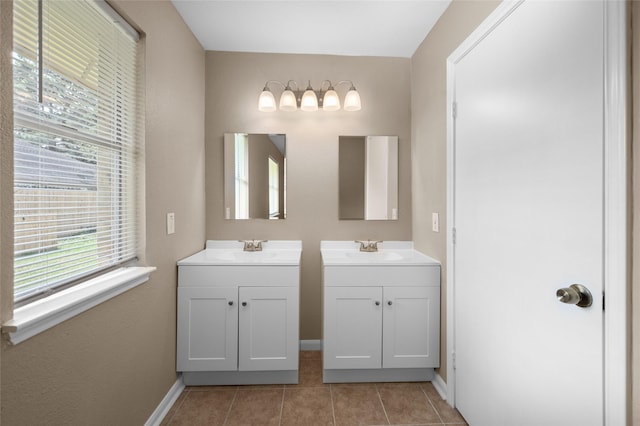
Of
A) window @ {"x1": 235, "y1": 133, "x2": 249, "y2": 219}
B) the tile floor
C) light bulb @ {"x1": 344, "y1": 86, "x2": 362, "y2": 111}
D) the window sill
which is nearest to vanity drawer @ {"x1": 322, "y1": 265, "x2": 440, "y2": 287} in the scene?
the tile floor

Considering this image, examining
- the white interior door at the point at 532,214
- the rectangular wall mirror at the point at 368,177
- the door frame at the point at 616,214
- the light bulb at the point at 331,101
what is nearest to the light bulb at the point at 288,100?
the light bulb at the point at 331,101

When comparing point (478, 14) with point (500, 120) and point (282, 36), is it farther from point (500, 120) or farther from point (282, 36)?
point (282, 36)

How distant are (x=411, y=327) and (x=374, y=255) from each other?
0.61 meters

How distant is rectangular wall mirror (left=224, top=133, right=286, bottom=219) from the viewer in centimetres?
254

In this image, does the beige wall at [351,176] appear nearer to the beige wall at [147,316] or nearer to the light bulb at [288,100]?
the light bulb at [288,100]

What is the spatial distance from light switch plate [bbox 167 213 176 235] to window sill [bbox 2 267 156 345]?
41cm

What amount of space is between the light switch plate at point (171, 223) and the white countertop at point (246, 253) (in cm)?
25

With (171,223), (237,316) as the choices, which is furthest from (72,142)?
(237,316)

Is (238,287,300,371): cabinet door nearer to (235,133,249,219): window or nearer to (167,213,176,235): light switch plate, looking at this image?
(167,213,176,235): light switch plate

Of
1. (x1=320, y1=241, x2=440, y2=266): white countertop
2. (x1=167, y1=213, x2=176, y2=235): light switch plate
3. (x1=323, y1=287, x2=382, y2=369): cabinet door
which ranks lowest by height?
(x1=323, y1=287, x2=382, y2=369): cabinet door

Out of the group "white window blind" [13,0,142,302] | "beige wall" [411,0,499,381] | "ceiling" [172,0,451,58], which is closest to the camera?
"white window blind" [13,0,142,302]

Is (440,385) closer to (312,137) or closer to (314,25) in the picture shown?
(312,137)

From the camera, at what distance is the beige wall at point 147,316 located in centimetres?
97

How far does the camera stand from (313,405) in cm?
188
